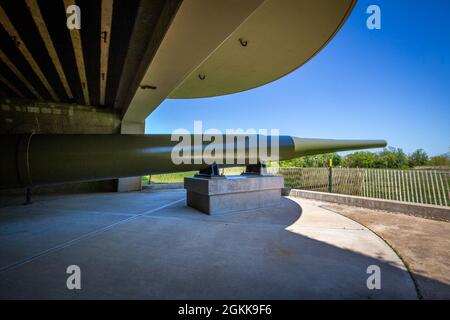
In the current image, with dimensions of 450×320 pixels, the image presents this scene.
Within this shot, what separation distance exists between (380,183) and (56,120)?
11438 mm

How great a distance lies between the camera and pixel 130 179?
9.47 metres

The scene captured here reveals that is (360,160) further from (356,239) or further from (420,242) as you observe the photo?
(356,239)

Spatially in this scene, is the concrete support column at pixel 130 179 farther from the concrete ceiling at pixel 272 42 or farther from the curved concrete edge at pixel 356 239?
the curved concrete edge at pixel 356 239

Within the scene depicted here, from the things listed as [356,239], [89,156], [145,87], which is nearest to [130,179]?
[145,87]

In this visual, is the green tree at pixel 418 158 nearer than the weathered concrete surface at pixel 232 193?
No

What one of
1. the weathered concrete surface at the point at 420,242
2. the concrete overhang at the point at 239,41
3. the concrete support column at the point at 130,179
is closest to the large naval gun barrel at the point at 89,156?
the concrete overhang at the point at 239,41

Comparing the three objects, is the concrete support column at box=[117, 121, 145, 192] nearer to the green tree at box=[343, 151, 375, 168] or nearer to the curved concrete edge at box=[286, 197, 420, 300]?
the curved concrete edge at box=[286, 197, 420, 300]

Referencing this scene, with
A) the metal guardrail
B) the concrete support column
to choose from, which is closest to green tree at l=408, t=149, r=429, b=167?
the metal guardrail

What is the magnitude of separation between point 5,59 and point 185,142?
5063mm

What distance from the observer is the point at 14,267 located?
8.32ft

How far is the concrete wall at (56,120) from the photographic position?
309 inches

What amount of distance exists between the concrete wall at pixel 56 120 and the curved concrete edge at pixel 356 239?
800cm

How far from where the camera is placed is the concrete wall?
7852 millimetres
